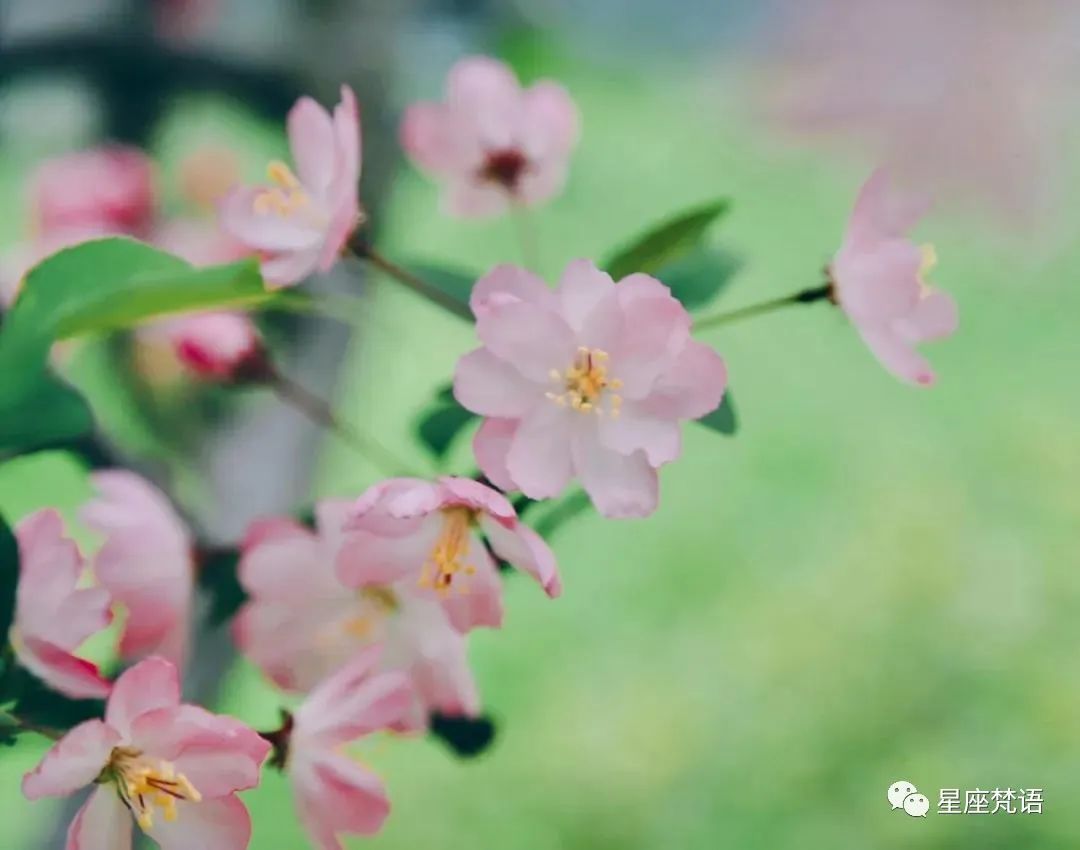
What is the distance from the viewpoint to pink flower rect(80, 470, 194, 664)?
0.53m

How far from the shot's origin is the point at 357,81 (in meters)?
0.99

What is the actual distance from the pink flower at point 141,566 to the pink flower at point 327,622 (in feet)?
0.10

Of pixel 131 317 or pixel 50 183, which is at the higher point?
pixel 50 183

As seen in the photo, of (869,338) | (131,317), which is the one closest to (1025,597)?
(869,338)

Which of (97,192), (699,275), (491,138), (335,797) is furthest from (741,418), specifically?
(97,192)

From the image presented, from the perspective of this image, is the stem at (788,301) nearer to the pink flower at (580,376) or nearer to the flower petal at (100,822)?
the pink flower at (580,376)

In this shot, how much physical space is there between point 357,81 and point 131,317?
1.74ft

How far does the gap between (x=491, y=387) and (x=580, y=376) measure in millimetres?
39

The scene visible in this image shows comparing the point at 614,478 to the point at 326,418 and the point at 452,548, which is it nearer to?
the point at 452,548

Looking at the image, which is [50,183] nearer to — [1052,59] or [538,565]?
[538,565]

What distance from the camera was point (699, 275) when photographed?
Result: 592 mm

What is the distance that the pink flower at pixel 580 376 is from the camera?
456 mm

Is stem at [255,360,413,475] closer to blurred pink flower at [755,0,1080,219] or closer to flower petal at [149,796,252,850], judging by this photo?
flower petal at [149,796,252,850]

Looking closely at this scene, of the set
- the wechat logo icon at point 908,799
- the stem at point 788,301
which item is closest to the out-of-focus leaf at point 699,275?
the stem at point 788,301
